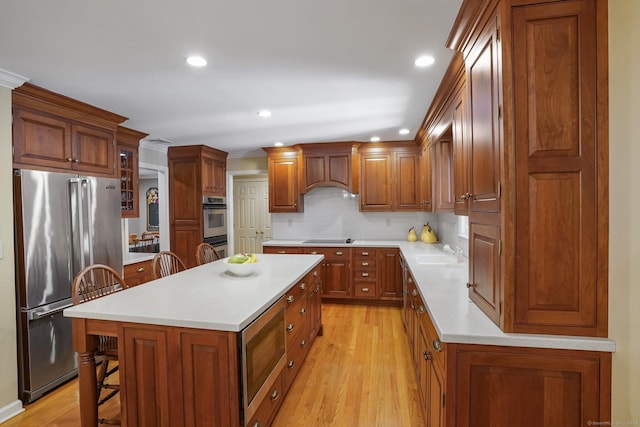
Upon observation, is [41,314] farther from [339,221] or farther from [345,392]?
[339,221]

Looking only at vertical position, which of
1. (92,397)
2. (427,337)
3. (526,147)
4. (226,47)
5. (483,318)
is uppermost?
(226,47)

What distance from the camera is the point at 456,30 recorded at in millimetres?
1695

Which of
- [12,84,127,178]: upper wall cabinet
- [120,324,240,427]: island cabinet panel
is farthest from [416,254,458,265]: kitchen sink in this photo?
[12,84,127,178]: upper wall cabinet

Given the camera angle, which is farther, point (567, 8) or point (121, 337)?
point (121, 337)

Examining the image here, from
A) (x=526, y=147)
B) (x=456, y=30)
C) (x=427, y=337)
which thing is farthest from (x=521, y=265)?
(x=456, y=30)

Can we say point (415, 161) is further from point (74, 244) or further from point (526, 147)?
point (74, 244)

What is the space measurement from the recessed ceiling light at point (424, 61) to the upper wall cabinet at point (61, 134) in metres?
2.76

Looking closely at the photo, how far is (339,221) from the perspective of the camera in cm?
519

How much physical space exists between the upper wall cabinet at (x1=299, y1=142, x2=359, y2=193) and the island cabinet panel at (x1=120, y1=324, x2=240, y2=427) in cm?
350

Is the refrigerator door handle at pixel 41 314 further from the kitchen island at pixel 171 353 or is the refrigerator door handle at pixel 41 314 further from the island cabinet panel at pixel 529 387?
the island cabinet panel at pixel 529 387

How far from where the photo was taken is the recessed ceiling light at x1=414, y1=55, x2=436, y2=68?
2.08m

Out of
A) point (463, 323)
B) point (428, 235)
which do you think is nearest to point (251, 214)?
point (428, 235)

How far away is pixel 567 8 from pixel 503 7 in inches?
8.8

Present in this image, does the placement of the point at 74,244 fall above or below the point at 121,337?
above
